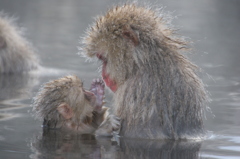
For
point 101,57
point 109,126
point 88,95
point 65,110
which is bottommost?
point 109,126

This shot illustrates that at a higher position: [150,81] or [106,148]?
[150,81]

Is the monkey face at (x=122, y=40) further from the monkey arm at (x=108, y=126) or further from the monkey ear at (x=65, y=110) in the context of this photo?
the monkey ear at (x=65, y=110)

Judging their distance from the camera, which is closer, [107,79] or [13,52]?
[107,79]

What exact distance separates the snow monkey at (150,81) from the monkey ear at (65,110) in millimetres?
517

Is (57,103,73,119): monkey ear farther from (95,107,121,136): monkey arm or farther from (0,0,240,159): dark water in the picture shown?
(95,107,121,136): monkey arm

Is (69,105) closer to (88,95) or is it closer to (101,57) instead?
(88,95)

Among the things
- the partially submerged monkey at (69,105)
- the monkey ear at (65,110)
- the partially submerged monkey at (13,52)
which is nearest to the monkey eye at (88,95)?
the partially submerged monkey at (69,105)

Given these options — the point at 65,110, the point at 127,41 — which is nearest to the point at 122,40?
the point at 127,41

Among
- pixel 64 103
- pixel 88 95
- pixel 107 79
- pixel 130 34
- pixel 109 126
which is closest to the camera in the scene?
pixel 130 34

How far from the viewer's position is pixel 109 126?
19.8ft

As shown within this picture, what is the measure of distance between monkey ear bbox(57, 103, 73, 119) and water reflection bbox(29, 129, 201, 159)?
0.24 metres

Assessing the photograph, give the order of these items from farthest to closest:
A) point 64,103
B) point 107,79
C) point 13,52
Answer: point 13,52 → point 64,103 → point 107,79

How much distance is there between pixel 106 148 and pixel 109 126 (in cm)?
42

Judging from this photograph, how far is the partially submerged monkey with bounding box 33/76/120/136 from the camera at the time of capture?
6320 millimetres
